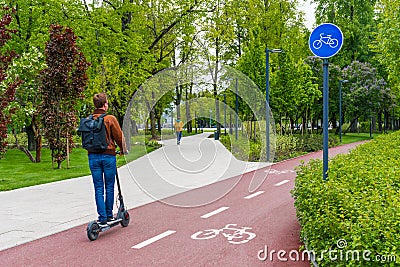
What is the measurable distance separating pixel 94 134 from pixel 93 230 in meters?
1.40

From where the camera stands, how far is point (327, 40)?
23.8 ft

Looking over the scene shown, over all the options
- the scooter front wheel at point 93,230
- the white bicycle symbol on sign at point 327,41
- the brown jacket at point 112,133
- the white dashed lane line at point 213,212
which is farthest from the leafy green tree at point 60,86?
the white bicycle symbol on sign at point 327,41

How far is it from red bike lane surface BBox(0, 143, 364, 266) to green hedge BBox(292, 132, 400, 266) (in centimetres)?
72

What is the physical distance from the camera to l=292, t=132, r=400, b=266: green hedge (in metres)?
3.61

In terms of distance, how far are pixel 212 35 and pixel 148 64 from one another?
8.15m

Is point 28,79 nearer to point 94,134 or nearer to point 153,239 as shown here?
point 94,134

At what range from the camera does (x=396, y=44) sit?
1883 cm

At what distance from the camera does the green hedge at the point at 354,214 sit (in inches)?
142

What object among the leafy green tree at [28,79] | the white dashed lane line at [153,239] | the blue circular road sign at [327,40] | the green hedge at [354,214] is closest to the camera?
the green hedge at [354,214]

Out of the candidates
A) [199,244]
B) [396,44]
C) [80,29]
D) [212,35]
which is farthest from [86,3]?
[199,244]

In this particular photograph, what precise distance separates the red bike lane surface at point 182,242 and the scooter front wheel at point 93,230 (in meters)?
0.08

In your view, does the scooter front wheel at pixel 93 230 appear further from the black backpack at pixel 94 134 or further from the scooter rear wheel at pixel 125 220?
the black backpack at pixel 94 134

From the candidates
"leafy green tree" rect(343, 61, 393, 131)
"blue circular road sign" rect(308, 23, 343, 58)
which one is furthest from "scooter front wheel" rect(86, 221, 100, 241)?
"leafy green tree" rect(343, 61, 393, 131)

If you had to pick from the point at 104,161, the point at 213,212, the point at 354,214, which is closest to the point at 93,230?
the point at 104,161
